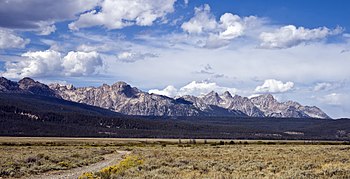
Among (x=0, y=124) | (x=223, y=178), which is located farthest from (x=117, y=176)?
(x=0, y=124)

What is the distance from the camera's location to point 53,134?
192m

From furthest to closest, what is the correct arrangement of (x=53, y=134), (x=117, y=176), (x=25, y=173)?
(x=53, y=134) → (x=25, y=173) → (x=117, y=176)

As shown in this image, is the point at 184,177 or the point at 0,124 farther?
the point at 0,124

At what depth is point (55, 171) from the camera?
3269 centimetres

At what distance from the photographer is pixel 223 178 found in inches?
920

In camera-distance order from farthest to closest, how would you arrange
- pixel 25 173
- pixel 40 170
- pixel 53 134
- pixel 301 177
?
pixel 53 134, pixel 40 170, pixel 25 173, pixel 301 177

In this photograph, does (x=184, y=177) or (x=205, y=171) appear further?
(x=205, y=171)

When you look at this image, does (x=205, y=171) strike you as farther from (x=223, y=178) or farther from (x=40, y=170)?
(x=40, y=170)

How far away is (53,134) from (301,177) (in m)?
179

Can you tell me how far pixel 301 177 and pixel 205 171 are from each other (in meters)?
7.05

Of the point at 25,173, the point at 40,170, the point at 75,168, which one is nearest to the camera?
the point at 25,173

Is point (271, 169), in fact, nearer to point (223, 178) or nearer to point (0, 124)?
point (223, 178)

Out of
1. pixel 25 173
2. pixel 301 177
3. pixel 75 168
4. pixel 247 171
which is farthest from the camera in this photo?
pixel 75 168

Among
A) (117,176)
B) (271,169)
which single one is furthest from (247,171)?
(117,176)
